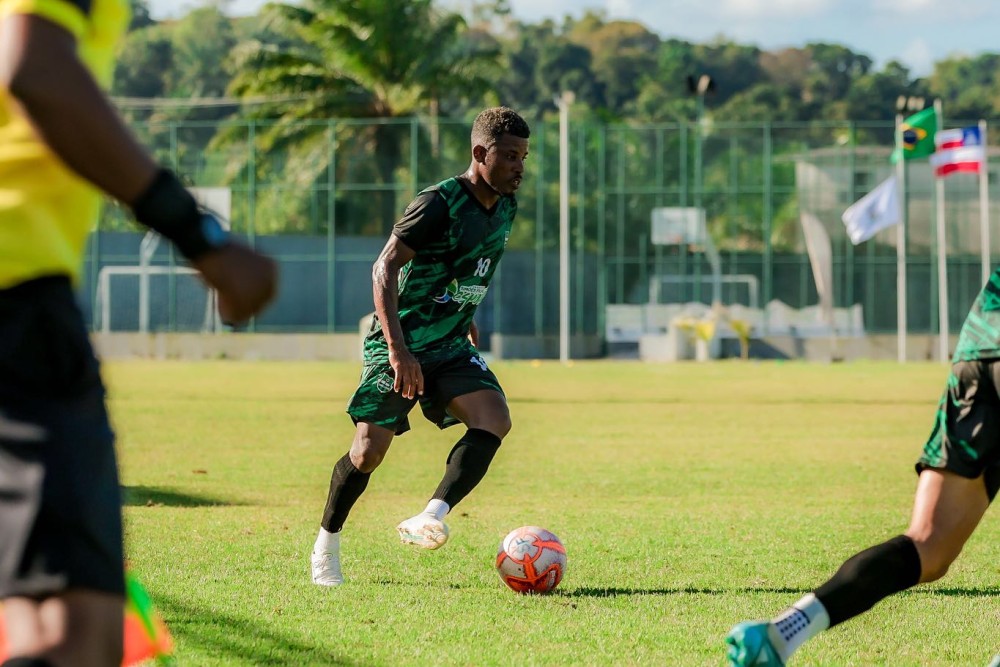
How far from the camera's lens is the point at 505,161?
7.28 m

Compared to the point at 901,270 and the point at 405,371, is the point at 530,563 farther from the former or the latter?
the point at 901,270

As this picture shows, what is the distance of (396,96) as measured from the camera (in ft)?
167

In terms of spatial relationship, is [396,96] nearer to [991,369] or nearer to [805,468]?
[805,468]

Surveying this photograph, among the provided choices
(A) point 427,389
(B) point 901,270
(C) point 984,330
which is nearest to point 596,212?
(B) point 901,270

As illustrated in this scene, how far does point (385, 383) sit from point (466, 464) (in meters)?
0.52

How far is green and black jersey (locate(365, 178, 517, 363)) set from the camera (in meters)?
7.32

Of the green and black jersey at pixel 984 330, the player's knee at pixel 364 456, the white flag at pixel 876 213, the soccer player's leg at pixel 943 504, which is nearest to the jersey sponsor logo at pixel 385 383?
the player's knee at pixel 364 456

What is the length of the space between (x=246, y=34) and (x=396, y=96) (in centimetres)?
10976

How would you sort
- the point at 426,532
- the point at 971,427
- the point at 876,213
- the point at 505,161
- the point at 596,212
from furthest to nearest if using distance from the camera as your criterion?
1. the point at 596,212
2. the point at 876,213
3. the point at 505,161
4. the point at 426,532
5. the point at 971,427

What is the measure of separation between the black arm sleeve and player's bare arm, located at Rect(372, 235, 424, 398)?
0.04 m

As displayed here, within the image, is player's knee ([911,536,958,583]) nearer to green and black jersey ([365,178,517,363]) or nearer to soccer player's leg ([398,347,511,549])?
soccer player's leg ([398,347,511,549])

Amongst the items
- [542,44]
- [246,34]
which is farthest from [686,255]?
[246,34]

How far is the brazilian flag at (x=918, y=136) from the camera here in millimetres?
40750

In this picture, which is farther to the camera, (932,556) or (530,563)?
(530,563)
